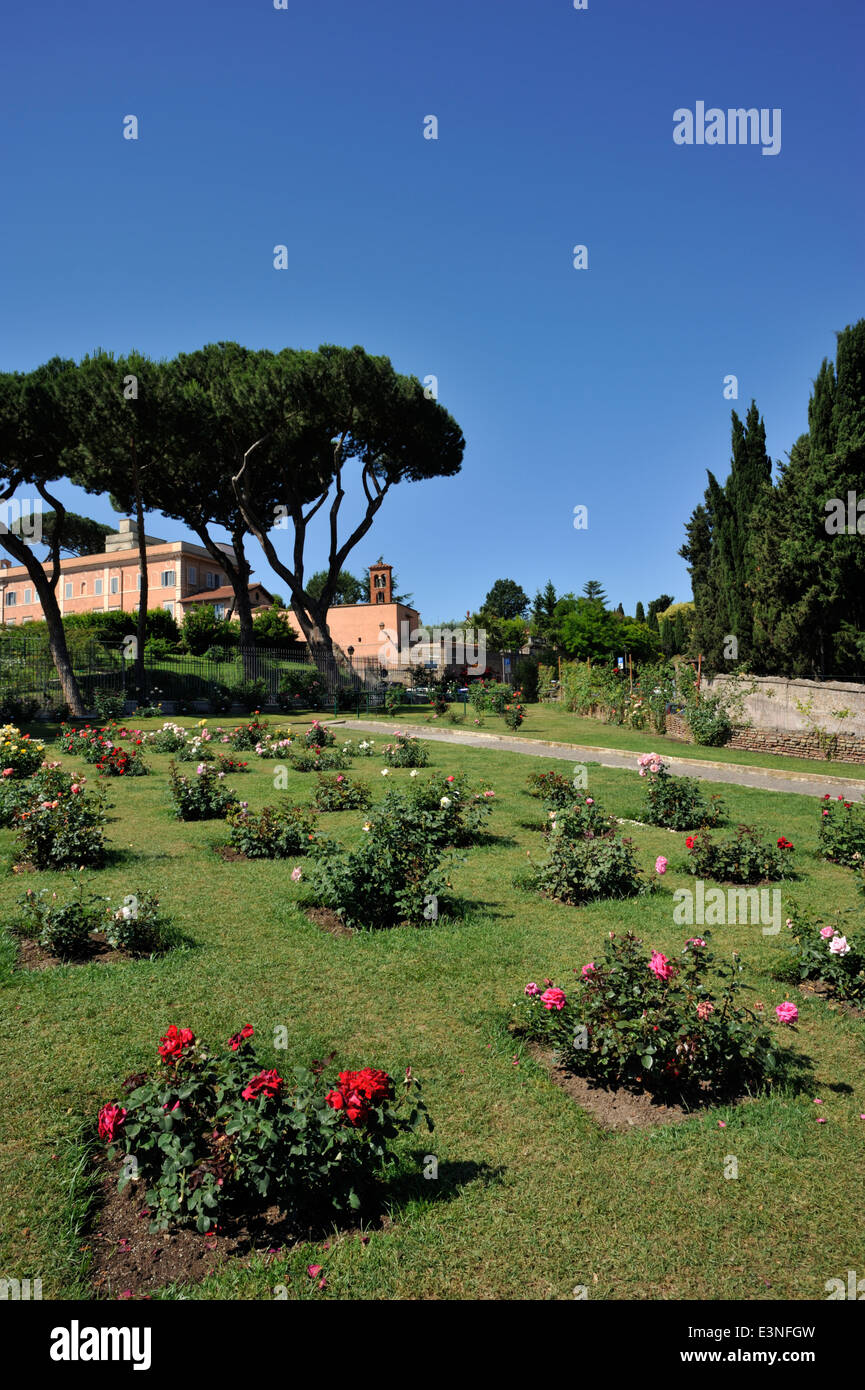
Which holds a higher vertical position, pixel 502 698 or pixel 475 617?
pixel 475 617

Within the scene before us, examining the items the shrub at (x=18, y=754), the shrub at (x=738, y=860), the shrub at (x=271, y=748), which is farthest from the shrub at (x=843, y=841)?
the shrub at (x=18, y=754)

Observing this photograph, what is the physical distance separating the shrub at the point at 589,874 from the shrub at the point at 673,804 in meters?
2.37

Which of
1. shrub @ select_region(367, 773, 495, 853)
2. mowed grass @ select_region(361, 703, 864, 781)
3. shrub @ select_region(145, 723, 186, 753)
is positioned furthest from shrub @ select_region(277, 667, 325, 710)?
shrub @ select_region(367, 773, 495, 853)

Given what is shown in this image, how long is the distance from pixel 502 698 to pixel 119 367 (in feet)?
51.3

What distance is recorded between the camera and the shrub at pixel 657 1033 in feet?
10.9

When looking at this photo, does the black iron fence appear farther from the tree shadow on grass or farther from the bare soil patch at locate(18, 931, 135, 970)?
the tree shadow on grass

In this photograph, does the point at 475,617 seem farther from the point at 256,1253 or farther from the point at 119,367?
the point at 256,1253

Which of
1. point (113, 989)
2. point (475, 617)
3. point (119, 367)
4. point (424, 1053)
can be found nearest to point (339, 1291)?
point (424, 1053)

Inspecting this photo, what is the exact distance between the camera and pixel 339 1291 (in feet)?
7.49

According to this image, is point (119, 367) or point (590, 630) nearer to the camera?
point (119, 367)

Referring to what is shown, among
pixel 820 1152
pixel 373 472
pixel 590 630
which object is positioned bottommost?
pixel 820 1152

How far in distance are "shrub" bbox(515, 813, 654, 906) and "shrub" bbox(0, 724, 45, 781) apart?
7517 mm

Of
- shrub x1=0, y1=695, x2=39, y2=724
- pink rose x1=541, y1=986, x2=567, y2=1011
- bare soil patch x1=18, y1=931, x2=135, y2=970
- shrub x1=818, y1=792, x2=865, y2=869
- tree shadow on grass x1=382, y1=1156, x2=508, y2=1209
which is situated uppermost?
shrub x1=0, y1=695, x2=39, y2=724

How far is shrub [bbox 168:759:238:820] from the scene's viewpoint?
887 centimetres
